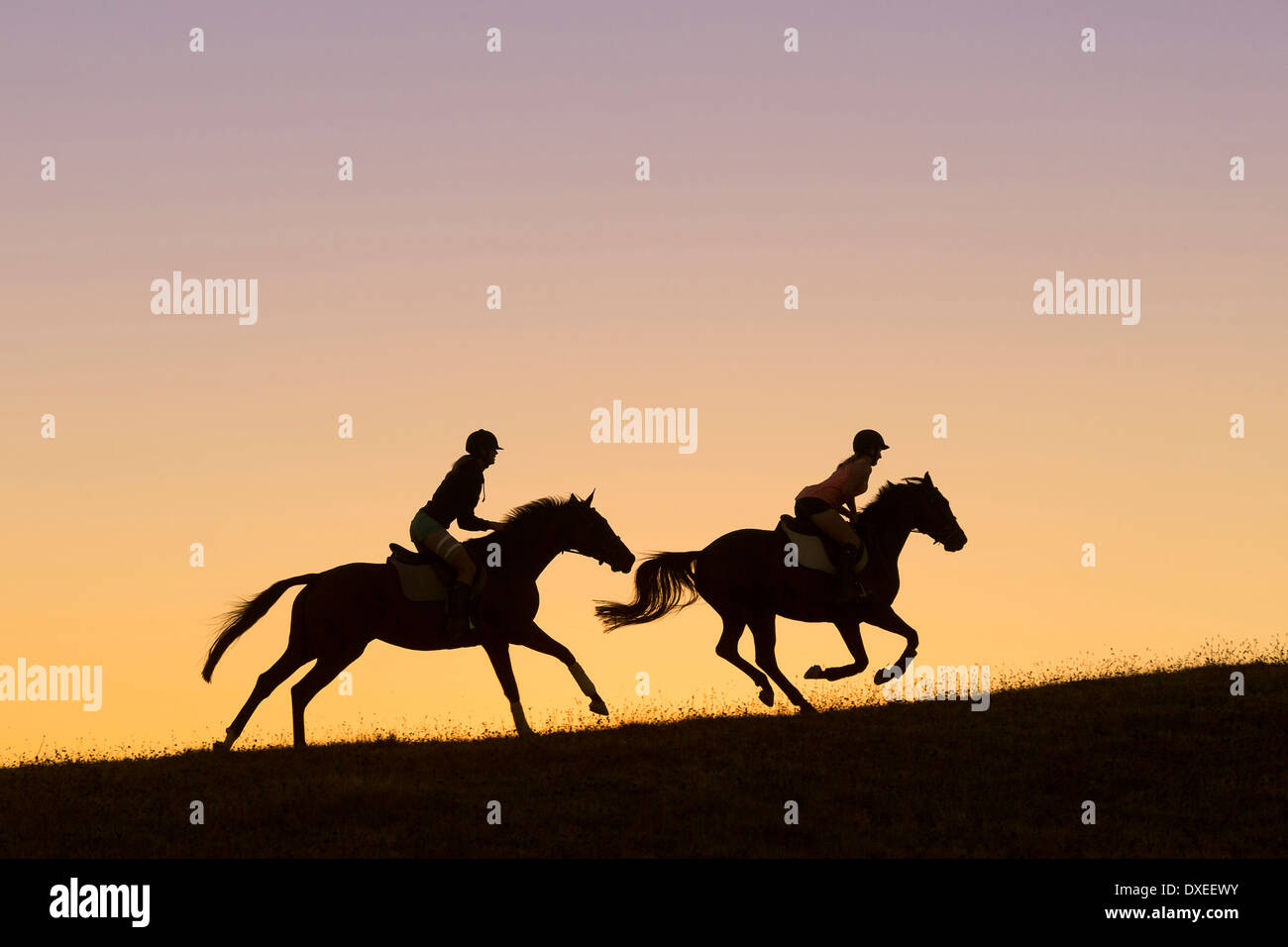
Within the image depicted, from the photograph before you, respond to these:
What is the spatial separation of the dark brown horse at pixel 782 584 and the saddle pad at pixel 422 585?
262cm

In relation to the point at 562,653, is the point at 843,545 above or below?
above

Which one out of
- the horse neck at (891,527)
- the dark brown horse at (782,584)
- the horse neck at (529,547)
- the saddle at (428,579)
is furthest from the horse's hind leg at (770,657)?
the saddle at (428,579)

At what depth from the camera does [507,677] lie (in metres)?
16.5

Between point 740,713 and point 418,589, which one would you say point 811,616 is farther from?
point 418,589

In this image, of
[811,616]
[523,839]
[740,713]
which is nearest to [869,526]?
[811,616]

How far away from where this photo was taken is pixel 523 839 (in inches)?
488

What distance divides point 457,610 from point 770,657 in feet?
12.7

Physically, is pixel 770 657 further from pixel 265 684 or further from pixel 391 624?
pixel 265 684

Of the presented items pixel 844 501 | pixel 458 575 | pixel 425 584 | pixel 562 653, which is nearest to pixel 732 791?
pixel 562 653

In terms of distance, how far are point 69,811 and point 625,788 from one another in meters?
5.18

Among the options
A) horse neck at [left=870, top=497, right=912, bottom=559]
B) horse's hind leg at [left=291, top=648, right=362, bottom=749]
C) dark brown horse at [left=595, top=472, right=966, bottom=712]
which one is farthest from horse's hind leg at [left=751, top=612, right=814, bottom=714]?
horse's hind leg at [left=291, top=648, right=362, bottom=749]

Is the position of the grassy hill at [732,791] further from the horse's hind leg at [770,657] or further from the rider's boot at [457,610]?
the rider's boot at [457,610]

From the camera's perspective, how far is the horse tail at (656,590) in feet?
59.6
